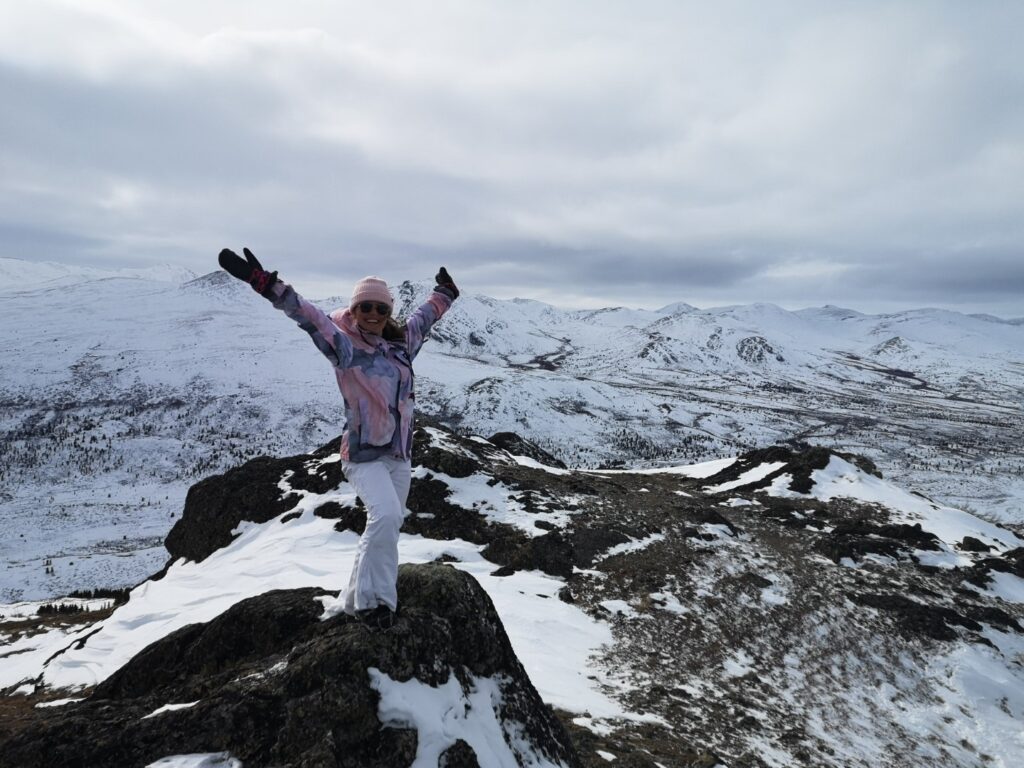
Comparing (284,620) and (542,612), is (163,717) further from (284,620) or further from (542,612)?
(542,612)

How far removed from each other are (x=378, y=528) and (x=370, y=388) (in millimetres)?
1513

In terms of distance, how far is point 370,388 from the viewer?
5.72 meters

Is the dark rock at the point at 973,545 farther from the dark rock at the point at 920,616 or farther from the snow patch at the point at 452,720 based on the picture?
the snow patch at the point at 452,720

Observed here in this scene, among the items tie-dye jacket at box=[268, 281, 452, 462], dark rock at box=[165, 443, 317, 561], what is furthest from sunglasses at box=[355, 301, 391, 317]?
dark rock at box=[165, 443, 317, 561]

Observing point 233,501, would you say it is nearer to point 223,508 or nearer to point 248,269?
point 223,508

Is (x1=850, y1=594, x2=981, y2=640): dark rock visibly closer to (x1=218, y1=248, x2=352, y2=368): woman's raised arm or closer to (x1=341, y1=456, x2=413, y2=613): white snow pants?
(x1=341, y1=456, x2=413, y2=613): white snow pants

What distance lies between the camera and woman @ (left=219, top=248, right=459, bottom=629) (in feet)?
18.3

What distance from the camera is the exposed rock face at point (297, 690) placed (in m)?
4.94

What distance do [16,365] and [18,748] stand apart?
182m

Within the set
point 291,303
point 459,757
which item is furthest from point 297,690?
point 291,303

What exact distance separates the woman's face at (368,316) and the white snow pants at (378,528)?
148 centimetres

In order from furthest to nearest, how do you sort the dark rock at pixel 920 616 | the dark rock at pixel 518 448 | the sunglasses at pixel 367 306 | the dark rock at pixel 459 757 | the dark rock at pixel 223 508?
the dark rock at pixel 518 448 < the dark rock at pixel 223 508 < the dark rock at pixel 920 616 < the sunglasses at pixel 367 306 < the dark rock at pixel 459 757

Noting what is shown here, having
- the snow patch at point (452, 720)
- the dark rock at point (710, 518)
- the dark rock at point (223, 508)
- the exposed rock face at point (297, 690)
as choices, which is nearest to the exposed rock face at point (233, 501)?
the dark rock at point (223, 508)

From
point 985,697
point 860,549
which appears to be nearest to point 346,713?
point 985,697
